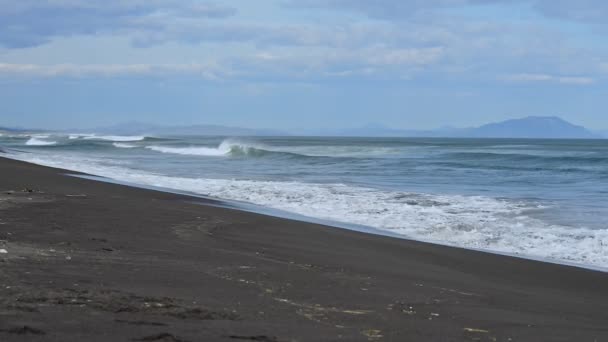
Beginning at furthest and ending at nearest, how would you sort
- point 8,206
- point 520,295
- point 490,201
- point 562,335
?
point 490,201 → point 8,206 → point 520,295 → point 562,335

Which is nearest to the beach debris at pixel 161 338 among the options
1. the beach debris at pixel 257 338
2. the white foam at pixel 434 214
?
the beach debris at pixel 257 338

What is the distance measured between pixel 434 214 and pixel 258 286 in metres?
8.66

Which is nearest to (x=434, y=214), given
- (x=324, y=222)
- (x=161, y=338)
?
(x=324, y=222)

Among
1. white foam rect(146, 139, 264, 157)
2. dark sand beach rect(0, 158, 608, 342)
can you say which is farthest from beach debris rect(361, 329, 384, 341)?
white foam rect(146, 139, 264, 157)

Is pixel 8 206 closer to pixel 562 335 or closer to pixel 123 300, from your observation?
pixel 123 300

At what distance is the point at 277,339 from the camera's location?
4.29 metres

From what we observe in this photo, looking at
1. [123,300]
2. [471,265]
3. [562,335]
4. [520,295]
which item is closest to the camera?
[123,300]

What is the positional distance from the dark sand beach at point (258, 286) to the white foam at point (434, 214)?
1311 millimetres

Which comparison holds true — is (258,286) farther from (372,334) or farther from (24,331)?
(24,331)

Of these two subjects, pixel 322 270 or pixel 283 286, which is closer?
pixel 283 286

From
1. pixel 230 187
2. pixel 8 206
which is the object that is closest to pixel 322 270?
pixel 8 206

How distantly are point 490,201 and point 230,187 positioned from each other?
662 centimetres

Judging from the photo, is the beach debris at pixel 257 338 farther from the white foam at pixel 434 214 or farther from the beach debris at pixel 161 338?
the white foam at pixel 434 214

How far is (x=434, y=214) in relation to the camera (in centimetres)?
1416
